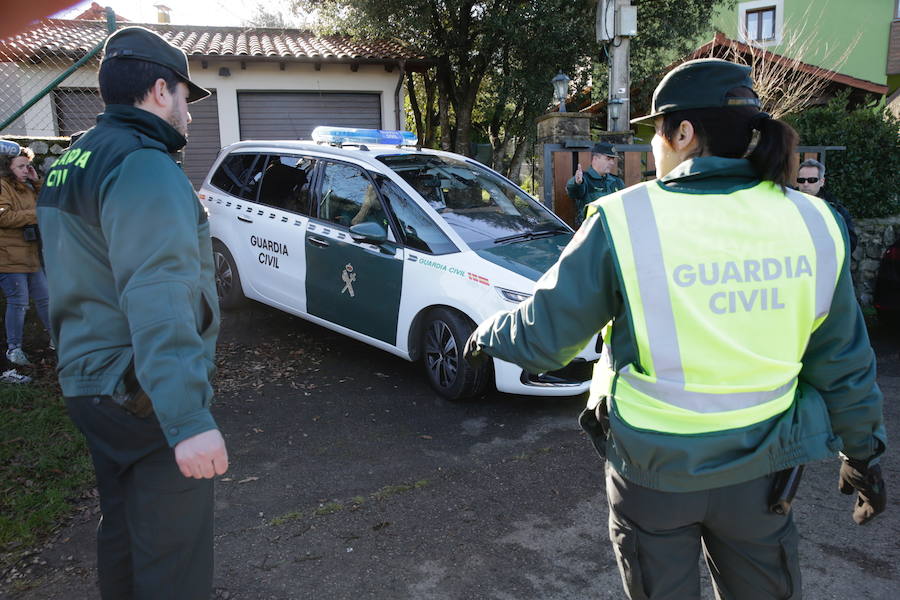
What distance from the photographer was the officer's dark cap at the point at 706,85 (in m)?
1.68

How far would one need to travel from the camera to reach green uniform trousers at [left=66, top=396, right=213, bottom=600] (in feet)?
6.38

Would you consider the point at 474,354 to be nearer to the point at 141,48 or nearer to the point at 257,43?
the point at 141,48

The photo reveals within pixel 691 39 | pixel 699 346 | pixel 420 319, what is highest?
pixel 691 39

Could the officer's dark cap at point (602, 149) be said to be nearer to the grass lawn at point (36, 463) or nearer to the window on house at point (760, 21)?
the grass lawn at point (36, 463)

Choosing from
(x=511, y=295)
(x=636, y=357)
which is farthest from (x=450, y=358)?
(x=636, y=357)

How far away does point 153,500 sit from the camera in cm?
194

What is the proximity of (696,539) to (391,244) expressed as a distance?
366 cm

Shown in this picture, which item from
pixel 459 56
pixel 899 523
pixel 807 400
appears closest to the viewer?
pixel 807 400

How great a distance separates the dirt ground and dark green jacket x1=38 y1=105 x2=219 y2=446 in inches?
25.5

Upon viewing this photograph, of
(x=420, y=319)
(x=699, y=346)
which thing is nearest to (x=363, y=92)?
(x=420, y=319)

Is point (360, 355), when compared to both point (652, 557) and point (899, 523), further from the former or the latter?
point (652, 557)

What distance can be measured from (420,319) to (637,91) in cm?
1334

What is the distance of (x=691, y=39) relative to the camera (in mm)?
15070

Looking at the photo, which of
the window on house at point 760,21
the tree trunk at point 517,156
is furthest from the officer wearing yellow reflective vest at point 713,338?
the window on house at point 760,21
